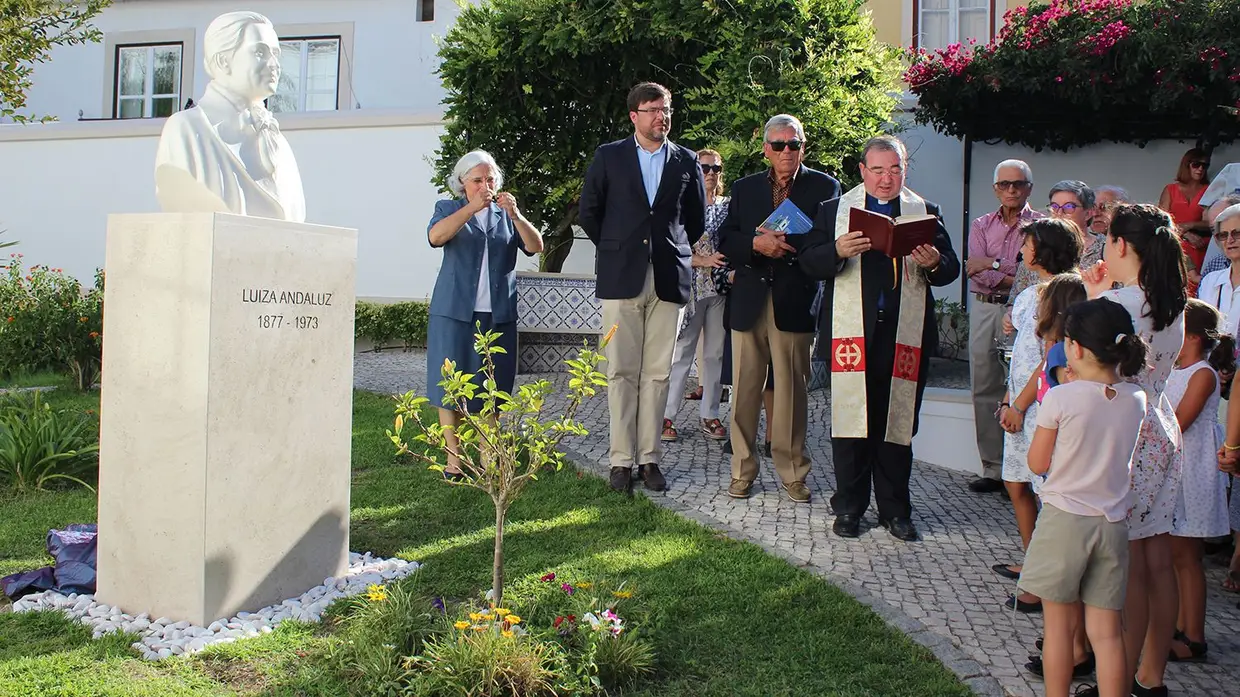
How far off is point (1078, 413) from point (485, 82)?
893cm

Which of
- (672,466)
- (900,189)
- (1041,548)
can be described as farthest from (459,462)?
(1041,548)

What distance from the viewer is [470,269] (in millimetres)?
6598

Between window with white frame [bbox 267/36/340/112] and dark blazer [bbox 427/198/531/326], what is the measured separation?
41.5 feet

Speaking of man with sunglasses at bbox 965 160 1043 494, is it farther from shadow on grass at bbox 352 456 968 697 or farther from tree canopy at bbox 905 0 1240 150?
tree canopy at bbox 905 0 1240 150

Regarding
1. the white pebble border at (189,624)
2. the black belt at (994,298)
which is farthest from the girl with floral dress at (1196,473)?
the white pebble border at (189,624)

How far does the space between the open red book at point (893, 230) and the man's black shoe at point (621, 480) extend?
1933 millimetres

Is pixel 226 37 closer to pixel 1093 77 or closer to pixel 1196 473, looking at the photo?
pixel 1196 473

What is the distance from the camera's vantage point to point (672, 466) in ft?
23.6

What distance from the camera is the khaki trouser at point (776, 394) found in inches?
247

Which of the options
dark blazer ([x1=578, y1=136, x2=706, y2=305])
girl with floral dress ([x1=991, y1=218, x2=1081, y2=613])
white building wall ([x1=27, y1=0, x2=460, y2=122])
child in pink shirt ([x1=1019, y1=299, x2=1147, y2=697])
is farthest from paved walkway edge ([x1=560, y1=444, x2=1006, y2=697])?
white building wall ([x1=27, y1=0, x2=460, y2=122])

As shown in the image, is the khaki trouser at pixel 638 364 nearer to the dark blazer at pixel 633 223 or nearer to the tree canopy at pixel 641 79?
the dark blazer at pixel 633 223

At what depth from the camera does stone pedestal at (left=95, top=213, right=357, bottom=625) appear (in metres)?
4.36

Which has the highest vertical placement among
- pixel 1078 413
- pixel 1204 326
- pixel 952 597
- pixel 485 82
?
pixel 485 82

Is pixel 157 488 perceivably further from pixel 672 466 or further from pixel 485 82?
pixel 485 82
